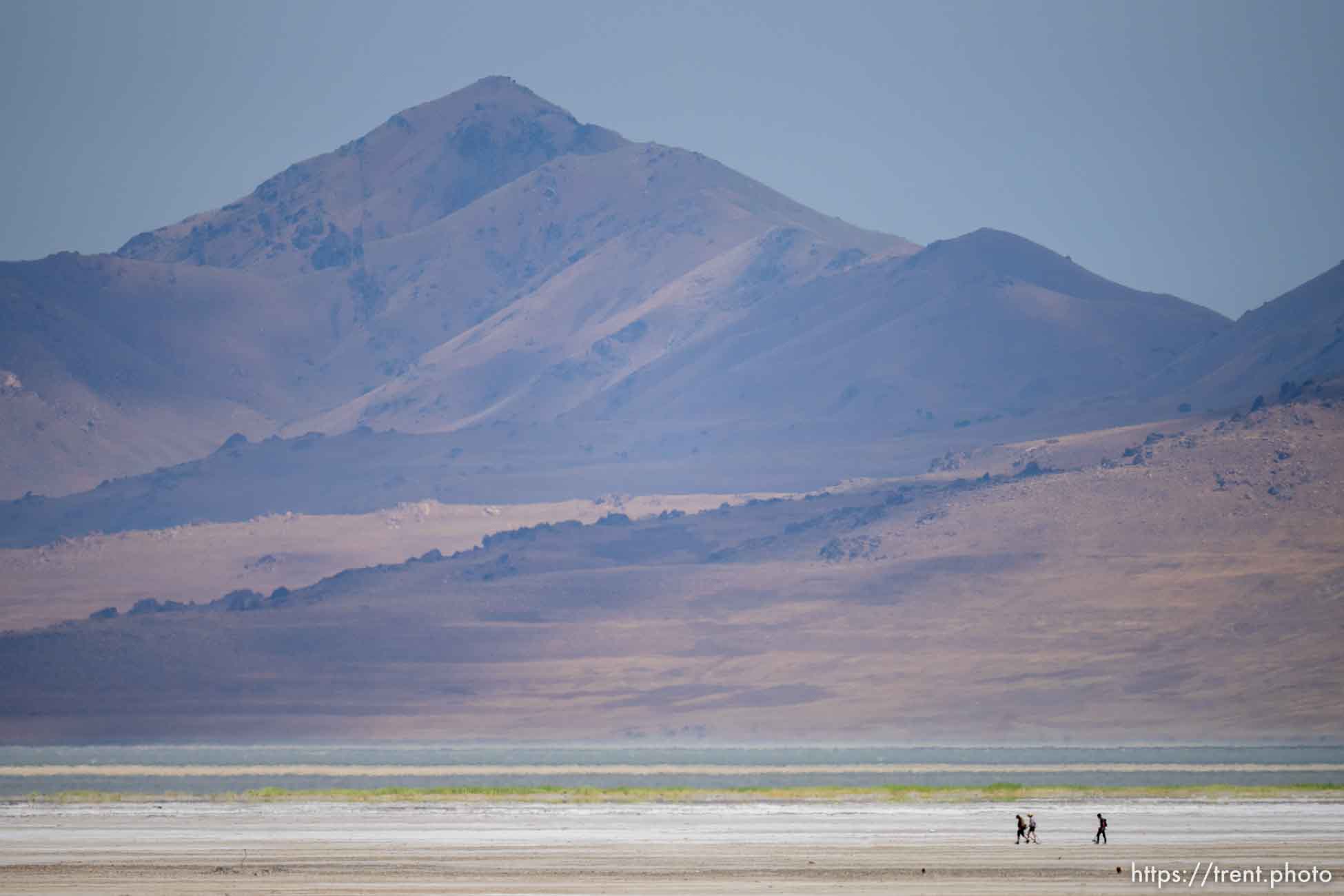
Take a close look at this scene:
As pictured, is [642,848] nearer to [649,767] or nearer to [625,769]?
[625,769]

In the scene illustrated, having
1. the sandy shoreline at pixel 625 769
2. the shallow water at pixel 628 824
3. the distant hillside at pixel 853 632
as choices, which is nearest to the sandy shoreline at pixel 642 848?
the shallow water at pixel 628 824

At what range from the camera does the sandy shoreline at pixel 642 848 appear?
48344 millimetres

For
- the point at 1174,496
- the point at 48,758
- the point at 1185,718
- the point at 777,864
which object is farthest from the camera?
the point at 1174,496

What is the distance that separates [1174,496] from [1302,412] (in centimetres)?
1586

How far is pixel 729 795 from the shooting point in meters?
73.3

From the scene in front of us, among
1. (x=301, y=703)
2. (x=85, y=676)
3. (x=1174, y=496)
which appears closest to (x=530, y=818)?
(x=301, y=703)

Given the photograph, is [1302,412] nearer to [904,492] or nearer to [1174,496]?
[1174,496]

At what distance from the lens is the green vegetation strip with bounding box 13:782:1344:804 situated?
2781 inches

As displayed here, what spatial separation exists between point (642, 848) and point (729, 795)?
1802 cm

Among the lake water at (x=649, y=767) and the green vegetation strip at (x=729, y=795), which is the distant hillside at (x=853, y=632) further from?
the green vegetation strip at (x=729, y=795)

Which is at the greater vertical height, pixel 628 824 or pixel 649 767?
pixel 628 824

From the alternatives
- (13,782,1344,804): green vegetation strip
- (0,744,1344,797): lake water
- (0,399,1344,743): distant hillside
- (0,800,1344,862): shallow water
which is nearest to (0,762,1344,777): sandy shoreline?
(0,744,1344,797): lake water

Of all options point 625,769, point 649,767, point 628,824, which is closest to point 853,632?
point 649,767

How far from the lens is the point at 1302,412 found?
174750 millimetres
